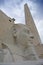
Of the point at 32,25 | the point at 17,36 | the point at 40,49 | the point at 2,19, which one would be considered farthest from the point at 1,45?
the point at 32,25

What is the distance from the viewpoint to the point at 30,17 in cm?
917

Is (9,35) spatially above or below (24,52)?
above

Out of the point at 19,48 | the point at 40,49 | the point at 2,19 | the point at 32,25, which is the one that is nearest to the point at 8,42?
the point at 19,48

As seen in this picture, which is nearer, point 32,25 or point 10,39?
point 10,39

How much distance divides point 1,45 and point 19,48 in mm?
382

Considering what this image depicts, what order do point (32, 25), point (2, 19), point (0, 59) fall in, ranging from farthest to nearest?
point (32, 25)
point (2, 19)
point (0, 59)

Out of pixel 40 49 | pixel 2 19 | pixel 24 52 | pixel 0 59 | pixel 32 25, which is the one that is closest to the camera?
pixel 0 59

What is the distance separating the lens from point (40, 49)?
22.5 feet

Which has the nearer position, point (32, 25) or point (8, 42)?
point (8, 42)

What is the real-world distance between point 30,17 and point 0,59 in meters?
6.93

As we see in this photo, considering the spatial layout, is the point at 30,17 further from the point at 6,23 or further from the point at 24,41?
the point at 24,41

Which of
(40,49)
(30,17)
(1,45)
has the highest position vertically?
(30,17)

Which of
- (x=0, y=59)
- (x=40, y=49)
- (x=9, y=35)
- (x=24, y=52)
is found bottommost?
(x=0, y=59)

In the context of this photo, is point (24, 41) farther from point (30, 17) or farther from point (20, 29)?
point (30, 17)
